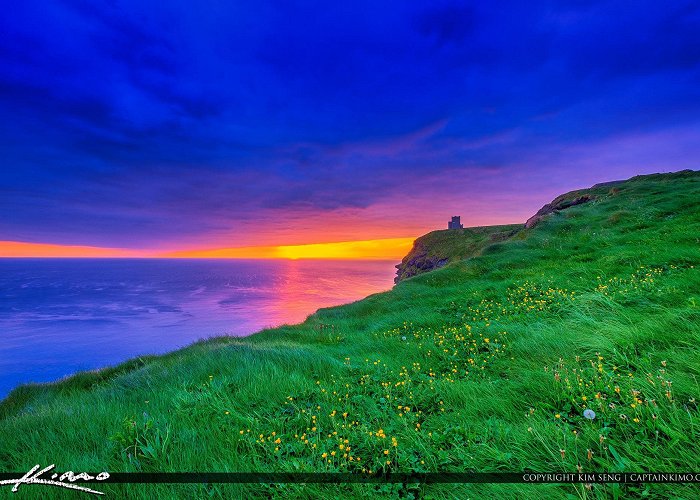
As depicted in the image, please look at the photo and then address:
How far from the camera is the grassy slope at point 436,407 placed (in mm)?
3088

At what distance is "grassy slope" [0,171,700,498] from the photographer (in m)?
3.09

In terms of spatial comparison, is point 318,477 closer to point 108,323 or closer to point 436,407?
point 436,407

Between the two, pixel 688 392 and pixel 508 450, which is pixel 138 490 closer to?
→ pixel 508 450

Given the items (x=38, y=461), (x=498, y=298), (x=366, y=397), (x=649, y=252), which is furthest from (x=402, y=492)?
(x=649, y=252)

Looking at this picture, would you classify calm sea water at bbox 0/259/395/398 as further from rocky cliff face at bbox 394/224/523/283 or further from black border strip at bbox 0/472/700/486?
rocky cliff face at bbox 394/224/523/283

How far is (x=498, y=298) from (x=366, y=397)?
837cm

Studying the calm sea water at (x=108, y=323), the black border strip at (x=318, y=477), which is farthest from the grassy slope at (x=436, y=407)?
the calm sea water at (x=108, y=323)

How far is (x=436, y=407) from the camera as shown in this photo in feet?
15.7

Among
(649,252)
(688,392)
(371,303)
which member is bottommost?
(371,303)

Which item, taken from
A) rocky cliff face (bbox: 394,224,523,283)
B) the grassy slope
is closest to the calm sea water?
the grassy slope

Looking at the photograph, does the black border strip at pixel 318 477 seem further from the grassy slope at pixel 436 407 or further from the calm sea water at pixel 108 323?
the calm sea water at pixel 108 323

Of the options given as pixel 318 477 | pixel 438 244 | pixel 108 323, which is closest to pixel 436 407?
pixel 318 477

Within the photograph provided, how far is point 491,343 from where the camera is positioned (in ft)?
23.0

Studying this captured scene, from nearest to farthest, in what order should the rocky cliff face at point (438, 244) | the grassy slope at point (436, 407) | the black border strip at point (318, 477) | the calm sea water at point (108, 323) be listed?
the black border strip at point (318, 477) < the grassy slope at point (436, 407) < the calm sea water at point (108, 323) < the rocky cliff face at point (438, 244)
